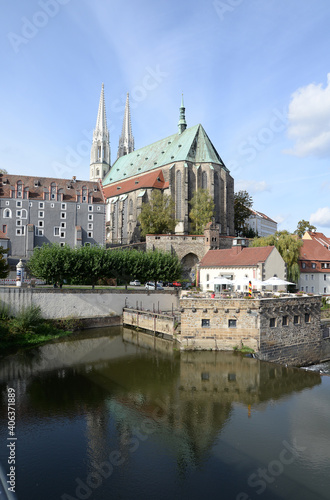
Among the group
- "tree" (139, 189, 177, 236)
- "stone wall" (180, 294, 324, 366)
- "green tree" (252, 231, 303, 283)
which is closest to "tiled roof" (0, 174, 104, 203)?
"tree" (139, 189, 177, 236)

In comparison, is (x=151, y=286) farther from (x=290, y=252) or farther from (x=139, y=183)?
(x=139, y=183)

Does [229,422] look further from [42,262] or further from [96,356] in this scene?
[42,262]

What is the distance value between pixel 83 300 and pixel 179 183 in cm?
4363

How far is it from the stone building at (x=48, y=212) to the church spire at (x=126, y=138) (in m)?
61.5

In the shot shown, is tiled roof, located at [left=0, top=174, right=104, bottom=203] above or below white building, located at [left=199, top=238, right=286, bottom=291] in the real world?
above

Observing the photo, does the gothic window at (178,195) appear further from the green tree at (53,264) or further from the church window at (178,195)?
the green tree at (53,264)

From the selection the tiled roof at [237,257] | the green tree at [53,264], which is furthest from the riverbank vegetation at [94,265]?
the tiled roof at [237,257]

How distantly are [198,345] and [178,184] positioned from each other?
178ft

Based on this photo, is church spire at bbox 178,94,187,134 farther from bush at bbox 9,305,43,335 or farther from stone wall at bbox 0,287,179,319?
bush at bbox 9,305,43,335

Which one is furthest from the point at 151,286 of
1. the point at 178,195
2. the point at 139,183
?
the point at 139,183

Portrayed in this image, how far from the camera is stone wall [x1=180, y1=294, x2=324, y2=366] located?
2902 centimetres

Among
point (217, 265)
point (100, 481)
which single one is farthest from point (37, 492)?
point (217, 265)

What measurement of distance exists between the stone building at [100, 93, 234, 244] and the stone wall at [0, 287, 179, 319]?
2979 cm

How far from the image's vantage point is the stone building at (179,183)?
7888 cm
